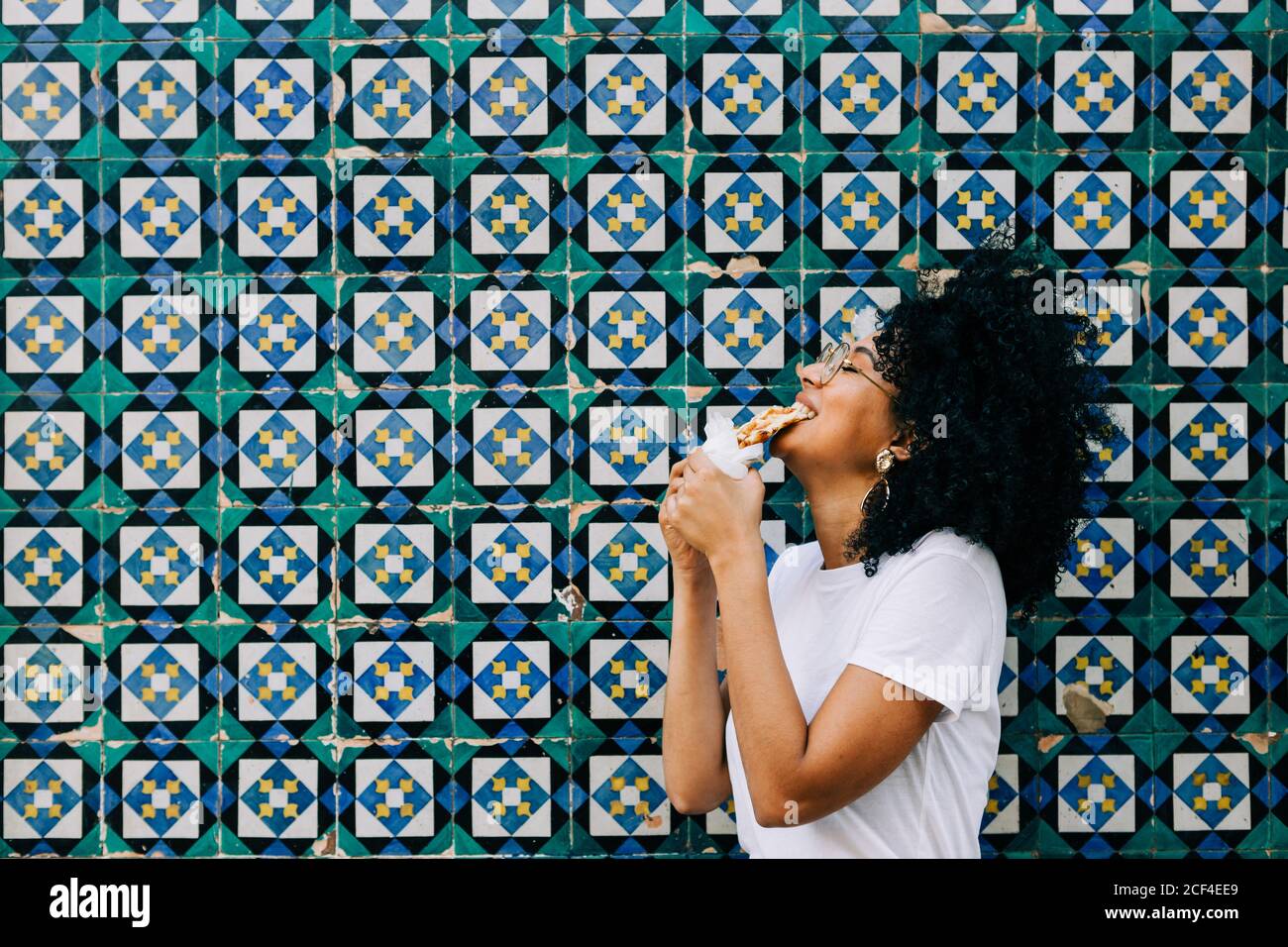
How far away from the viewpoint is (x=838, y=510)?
1335mm

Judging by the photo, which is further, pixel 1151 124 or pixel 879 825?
pixel 1151 124

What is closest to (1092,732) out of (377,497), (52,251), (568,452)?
(568,452)

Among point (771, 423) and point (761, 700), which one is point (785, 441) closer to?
point (771, 423)

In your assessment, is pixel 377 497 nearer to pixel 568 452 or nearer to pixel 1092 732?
pixel 568 452

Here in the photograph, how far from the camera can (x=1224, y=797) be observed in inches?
71.3

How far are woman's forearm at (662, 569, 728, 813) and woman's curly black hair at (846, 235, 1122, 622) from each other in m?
0.25

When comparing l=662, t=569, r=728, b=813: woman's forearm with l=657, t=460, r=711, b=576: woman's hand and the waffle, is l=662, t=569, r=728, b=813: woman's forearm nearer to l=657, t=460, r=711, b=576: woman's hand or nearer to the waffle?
l=657, t=460, r=711, b=576: woman's hand

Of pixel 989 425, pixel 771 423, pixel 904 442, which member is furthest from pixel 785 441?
pixel 989 425

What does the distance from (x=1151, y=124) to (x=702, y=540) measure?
4.24 ft

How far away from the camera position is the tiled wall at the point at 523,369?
1779 millimetres

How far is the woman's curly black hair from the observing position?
1.23 metres

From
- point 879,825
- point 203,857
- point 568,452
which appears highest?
point 568,452

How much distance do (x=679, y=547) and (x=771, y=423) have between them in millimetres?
236

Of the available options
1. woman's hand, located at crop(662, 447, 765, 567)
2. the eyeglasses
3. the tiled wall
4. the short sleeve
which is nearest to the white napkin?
woman's hand, located at crop(662, 447, 765, 567)
